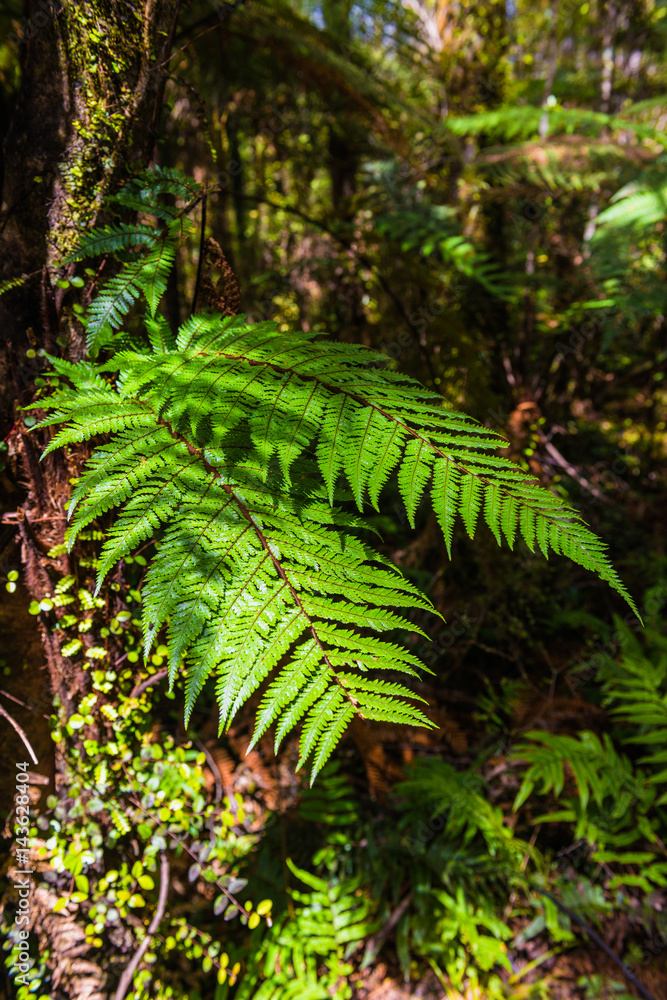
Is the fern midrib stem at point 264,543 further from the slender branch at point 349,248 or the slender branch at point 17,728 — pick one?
the slender branch at point 349,248

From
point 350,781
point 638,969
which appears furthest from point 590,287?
point 638,969

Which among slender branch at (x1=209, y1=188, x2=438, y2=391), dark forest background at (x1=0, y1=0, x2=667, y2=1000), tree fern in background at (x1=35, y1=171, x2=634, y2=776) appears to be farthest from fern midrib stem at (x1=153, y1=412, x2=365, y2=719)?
slender branch at (x1=209, y1=188, x2=438, y2=391)

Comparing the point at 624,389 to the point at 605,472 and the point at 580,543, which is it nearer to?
the point at 605,472

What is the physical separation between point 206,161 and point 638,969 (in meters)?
5.23

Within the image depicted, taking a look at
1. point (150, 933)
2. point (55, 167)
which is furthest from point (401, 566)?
point (55, 167)

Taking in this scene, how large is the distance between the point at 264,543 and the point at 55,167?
108cm

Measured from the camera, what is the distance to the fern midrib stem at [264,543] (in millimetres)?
913

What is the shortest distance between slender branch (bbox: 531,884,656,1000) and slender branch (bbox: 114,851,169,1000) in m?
1.51

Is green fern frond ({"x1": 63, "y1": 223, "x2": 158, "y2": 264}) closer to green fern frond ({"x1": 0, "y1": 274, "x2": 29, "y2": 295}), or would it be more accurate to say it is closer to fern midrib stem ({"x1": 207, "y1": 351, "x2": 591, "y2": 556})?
green fern frond ({"x1": 0, "y1": 274, "x2": 29, "y2": 295})

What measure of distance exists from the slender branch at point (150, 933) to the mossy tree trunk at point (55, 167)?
115 centimetres

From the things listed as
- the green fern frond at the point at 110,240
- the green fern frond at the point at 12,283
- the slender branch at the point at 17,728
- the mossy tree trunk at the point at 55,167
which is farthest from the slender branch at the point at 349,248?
the slender branch at the point at 17,728

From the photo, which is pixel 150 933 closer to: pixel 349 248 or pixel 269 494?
pixel 269 494

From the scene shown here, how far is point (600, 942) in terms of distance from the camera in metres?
1.92

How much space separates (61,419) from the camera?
1.03 m
